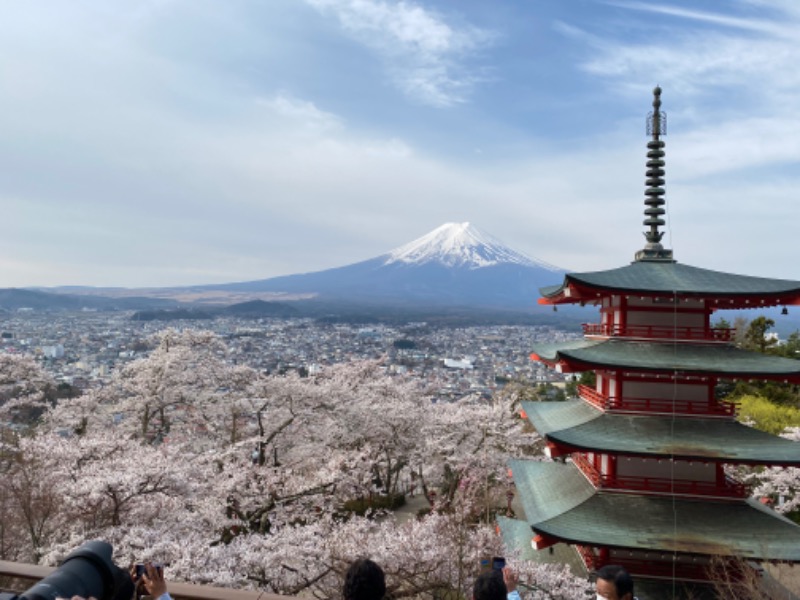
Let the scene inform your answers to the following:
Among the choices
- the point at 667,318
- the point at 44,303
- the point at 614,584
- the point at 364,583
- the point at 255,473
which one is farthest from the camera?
the point at 44,303

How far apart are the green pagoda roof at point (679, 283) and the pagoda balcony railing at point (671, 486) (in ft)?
9.66

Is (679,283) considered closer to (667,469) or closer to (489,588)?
(667,469)

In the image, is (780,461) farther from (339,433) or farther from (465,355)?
(465,355)

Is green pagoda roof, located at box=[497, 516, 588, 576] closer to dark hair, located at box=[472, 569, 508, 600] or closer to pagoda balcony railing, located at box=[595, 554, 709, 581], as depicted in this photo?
pagoda balcony railing, located at box=[595, 554, 709, 581]

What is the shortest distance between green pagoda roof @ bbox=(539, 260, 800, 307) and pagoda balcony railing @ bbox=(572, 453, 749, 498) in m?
2.94

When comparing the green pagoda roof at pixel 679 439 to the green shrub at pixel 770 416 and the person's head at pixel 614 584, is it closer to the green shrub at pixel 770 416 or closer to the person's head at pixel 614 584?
the person's head at pixel 614 584

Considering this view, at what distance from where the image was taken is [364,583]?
304cm

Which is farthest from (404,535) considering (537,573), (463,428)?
(463,428)

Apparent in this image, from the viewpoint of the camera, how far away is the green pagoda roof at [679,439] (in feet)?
26.7

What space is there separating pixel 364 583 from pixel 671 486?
289 inches

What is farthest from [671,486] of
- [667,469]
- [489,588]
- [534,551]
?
[489,588]

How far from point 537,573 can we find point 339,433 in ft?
39.1

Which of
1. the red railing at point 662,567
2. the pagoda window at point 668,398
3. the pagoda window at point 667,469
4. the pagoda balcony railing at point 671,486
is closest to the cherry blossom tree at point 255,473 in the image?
the red railing at point 662,567

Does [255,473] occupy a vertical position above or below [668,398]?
below
